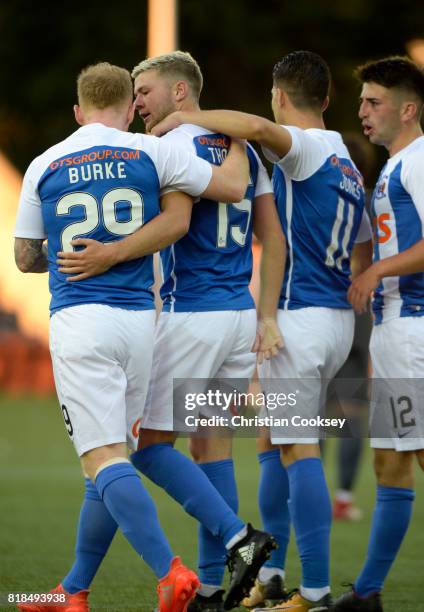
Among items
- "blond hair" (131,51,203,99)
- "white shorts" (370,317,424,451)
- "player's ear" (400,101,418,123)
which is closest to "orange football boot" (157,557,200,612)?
"white shorts" (370,317,424,451)

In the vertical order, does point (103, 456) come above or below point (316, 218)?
below

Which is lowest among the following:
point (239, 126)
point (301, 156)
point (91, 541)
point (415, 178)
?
point (91, 541)

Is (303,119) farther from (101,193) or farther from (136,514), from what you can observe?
(136,514)

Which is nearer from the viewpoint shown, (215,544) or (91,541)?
(91,541)

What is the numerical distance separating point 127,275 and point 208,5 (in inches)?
818

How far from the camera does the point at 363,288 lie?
18.6ft

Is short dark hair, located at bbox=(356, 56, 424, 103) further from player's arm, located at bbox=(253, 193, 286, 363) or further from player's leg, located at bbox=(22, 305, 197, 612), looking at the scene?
player's leg, located at bbox=(22, 305, 197, 612)

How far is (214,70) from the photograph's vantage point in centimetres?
2670

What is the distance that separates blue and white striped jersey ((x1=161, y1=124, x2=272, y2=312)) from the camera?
5.63 metres

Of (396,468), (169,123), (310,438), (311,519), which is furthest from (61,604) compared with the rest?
(169,123)

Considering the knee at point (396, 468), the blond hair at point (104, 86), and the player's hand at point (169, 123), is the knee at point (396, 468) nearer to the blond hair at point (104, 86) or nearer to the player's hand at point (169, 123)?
the player's hand at point (169, 123)

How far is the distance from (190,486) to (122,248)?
1061mm

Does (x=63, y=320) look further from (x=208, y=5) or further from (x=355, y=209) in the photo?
(x=208, y=5)

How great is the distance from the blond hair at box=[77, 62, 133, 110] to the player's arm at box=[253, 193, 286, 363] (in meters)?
0.89
